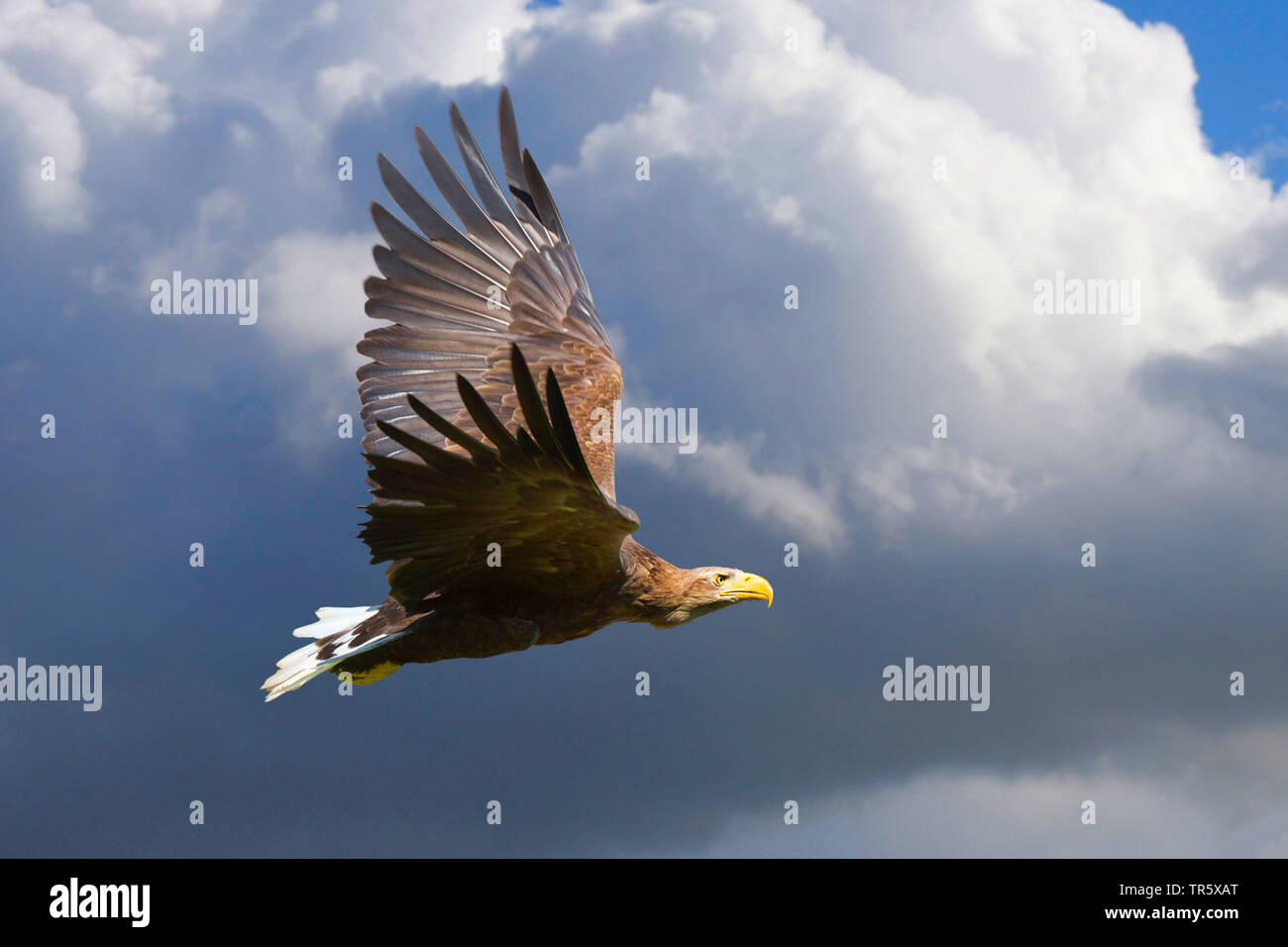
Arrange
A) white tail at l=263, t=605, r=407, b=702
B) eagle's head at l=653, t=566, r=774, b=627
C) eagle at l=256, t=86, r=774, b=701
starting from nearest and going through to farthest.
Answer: eagle at l=256, t=86, r=774, b=701 < white tail at l=263, t=605, r=407, b=702 < eagle's head at l=653, t=566, r=774, b=627

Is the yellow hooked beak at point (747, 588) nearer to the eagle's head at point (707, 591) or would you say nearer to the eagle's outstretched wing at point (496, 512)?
the eagle's head at point (707, 591)

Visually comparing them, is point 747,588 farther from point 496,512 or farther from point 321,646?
point 321,646

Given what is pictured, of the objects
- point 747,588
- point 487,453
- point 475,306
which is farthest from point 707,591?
point 475,306

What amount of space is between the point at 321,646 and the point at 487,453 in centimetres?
240

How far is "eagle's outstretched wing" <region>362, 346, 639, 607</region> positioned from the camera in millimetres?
6191

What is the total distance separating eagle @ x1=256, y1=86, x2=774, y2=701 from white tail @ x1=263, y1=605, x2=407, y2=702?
2 centimetres

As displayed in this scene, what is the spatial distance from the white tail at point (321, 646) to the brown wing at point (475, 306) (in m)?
1.40

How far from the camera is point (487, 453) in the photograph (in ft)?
20.9

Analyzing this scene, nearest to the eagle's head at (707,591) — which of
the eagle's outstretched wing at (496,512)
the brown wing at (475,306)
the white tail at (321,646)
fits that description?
the eagle's outstretched wing at (496,512)

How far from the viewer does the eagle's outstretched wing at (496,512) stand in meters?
6.19

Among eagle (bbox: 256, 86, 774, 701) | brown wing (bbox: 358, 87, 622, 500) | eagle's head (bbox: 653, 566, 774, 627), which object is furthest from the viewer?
brown wing (bbox: 358, 87, 622, 500)

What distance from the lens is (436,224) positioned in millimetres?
9836

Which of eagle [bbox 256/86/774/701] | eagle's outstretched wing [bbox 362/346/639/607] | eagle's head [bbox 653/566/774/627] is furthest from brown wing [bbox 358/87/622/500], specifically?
eagle's outstretched wing [bbox 362/346/639/607]

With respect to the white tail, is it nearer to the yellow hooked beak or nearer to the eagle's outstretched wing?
the eagle's outstretched wing
